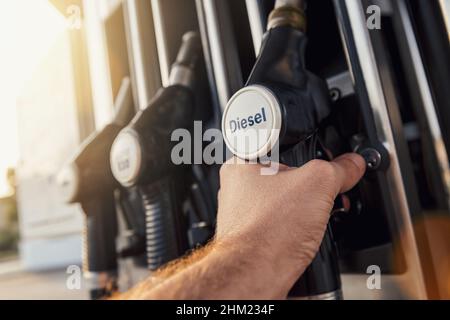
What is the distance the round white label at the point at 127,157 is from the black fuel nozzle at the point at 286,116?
164mm

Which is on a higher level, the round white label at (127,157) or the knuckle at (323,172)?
the round white label at (127,157)

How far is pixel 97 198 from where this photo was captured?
2.40 feet

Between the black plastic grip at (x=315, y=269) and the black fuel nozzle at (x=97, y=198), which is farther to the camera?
the black fuel nozzle at (x=97, y=198)

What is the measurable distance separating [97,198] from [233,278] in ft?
1.54

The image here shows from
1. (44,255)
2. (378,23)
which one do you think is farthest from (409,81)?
(44,255)

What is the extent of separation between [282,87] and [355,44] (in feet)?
0.36

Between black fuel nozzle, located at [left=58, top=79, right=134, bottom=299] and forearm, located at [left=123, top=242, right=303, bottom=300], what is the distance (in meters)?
0.40

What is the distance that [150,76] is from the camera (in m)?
0.66

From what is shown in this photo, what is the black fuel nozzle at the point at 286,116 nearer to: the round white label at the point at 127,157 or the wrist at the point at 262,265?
the wrist at the point at 262,265

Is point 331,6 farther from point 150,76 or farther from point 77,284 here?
point 77,284

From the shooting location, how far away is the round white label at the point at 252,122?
354 mm

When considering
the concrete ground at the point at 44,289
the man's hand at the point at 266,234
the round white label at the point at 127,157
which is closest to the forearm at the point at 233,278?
the man's hand at the point at 266,234

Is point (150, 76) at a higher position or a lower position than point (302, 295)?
higher
